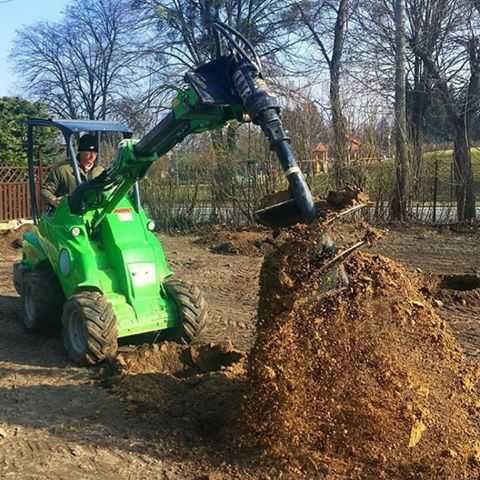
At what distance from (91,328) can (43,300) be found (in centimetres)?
124

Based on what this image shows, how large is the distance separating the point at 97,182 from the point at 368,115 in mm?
11649

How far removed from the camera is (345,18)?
23859 mm

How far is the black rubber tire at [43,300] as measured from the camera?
7.00 meters

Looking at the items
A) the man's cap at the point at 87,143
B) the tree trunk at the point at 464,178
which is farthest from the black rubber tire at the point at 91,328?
the tree trunk at the point at 464,178

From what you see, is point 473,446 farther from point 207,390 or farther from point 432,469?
point 207,390

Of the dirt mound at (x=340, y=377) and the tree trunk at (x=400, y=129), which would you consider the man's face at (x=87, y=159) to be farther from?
the tree trunk at (x=400, y=129)

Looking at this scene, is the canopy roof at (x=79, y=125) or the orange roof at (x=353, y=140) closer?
the canopy roof at (x=79, y=125)

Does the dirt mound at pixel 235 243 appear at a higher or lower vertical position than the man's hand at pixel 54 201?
lower

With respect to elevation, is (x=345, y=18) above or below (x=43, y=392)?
above

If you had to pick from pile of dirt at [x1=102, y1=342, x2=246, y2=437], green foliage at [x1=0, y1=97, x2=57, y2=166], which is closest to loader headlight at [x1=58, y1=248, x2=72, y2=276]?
pile of dirt at [x1=102, y1=342, x2=246, y2=437]

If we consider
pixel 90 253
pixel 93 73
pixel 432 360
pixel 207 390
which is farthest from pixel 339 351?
pixel 93 73

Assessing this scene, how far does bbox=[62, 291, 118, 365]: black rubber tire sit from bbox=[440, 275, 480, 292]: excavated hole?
5.19 meters

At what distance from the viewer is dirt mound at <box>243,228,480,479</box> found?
429cm

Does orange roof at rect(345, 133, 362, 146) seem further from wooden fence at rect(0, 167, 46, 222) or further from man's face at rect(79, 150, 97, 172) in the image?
man's face at rect(79, 150, 97, 172)
